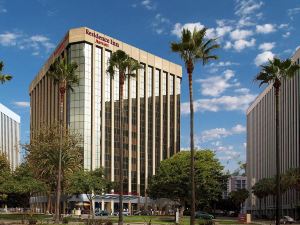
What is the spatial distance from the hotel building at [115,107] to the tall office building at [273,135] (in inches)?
1101

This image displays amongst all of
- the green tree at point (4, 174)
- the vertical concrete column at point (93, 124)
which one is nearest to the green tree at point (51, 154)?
the green tree at point (4, 174)

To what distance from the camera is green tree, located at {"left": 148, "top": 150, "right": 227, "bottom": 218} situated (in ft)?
317

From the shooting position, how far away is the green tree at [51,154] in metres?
67.4

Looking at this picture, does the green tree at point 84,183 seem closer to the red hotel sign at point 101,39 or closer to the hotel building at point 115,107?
the hotel building at point 115,107

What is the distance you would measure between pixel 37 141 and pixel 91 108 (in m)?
53.1

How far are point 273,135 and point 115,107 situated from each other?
48.9 meters

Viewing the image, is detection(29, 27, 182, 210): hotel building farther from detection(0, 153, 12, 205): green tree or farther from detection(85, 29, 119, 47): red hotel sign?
detection(0, 153, 12, 205): green tree

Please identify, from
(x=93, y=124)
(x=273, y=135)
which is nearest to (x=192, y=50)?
(x=93, y=124)

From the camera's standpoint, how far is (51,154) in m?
67.2

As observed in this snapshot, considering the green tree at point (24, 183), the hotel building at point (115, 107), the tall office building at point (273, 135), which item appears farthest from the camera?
the hotel building at point (115, 107)

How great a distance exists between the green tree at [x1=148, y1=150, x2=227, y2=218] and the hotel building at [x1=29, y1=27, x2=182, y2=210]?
2693 centimetres

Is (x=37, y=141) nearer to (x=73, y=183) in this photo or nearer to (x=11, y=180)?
(x=11, y=180)

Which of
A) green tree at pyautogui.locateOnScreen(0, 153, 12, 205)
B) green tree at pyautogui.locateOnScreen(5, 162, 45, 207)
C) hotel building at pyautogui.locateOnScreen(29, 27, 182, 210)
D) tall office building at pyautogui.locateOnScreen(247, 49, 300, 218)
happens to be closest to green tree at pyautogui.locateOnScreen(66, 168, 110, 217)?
green tree at pyautogui.locateOnScreen(5, 162, 45, 207)

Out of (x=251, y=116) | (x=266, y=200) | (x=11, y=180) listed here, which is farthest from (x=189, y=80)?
(x=251, y=116)
